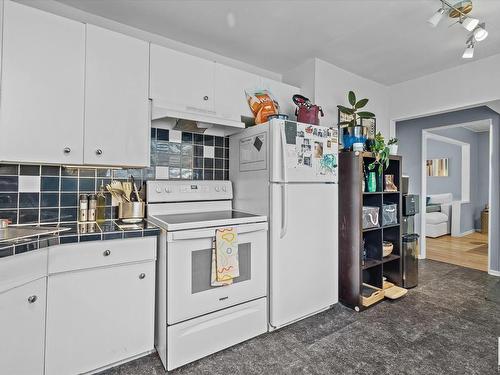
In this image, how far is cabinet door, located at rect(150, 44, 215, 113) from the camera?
2055 mm

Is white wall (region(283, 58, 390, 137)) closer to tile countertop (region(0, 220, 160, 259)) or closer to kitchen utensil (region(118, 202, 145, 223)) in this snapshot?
kitchen utensil (region(118, 202, 145, 223))

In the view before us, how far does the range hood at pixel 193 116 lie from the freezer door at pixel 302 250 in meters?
0.65

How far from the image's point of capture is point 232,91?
7.92 feet

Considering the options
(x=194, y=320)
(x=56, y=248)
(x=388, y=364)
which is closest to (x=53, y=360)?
Result: (x=56, y=248)

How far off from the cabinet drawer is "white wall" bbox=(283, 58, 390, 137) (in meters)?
2.21

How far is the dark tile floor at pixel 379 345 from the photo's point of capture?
1756 mm

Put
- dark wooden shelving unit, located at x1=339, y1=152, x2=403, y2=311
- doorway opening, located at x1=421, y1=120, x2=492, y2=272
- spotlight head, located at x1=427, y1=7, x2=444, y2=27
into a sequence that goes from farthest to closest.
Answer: doorway opening, located at x1=421, y1=120, x2=492, y2=272, dark wooden shelving unit, located at x1=339, y1=152, x2=403, y2=311, spotlight head, located at x1=427, y1=7, x2=444, y2=27

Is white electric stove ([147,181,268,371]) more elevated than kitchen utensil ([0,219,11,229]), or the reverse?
kitchen utensil ([0,219,11,229])

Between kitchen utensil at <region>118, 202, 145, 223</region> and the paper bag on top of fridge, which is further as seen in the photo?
the paper bag on top of fridge

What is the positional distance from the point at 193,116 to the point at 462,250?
520 cm

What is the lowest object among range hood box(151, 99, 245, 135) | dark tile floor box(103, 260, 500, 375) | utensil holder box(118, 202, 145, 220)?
dark tile floor box(103, 260, 500, 375)

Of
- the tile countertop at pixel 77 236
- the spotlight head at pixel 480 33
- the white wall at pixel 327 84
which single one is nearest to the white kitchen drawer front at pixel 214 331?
the tile countertop at pixel 77 236

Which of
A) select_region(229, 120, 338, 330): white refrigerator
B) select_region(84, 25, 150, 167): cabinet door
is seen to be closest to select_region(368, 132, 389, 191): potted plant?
select_region(229, 120, 338, 330): white refrigerator

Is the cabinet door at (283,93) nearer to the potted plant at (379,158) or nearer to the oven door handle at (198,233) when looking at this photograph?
the potted plant at (379,158)
